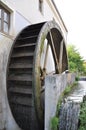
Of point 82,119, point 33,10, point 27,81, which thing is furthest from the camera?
point 33,10

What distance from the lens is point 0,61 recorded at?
20.0 ft

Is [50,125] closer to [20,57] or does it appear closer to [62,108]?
[62,108]

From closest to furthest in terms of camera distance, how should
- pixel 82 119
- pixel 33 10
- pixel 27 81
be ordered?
pixel 82 119, pixel 27 81, pixel 33 10

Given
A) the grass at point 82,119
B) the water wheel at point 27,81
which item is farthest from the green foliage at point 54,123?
the water wheel at point 27,81

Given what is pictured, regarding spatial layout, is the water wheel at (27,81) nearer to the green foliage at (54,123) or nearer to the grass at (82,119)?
the green foliage at (54,123)

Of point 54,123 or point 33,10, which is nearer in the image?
point 54,123

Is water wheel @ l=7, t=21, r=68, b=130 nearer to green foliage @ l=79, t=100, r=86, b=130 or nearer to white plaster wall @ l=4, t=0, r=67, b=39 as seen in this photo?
white plaster wall @ l=4, t=0, r=67, b=39

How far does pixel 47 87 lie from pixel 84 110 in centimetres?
100

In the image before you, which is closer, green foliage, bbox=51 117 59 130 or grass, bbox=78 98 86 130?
grass, bbox=78 98 86 130

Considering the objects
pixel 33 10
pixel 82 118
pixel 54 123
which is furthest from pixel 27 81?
pixel 33 10

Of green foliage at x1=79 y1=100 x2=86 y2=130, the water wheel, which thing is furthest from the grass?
the water wheel

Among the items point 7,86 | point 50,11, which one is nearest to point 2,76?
point 7,86

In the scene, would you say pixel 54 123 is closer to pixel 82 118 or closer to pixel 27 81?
pixel 82 118

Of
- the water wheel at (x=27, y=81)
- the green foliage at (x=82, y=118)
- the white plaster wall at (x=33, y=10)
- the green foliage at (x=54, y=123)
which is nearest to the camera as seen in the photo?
the green foliage at (x=82, y=118)
